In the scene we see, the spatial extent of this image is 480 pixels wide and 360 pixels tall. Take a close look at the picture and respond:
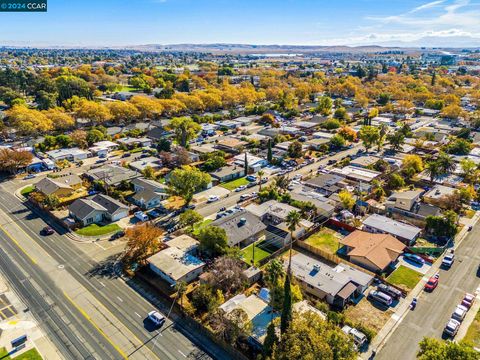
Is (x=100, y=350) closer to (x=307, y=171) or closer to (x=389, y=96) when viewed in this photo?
(x=307, y=171)

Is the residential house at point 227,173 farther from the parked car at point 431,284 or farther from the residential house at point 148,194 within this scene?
the parked car at point 431,284

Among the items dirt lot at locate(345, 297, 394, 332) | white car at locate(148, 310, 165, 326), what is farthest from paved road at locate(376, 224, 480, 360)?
white car at locate(148, 310, 165, 326)

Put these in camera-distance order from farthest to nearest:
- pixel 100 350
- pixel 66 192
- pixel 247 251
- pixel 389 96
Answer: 1. pixel 389 96
2. pixel 66 192
3. pixel 247 251
4. pixel 100 350

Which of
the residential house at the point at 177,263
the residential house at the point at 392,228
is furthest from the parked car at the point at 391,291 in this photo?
the residential house at the point at 177,263

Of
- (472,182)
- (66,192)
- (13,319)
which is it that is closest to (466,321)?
(472,182)

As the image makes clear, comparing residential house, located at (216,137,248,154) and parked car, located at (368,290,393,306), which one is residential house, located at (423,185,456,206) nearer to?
parked car, located at (368,290,393,306)

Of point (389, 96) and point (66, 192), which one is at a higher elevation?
point (389, 96)

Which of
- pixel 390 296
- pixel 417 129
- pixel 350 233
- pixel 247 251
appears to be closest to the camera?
pixel 390 296

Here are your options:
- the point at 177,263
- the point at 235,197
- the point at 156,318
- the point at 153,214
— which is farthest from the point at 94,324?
the point at 235,197
